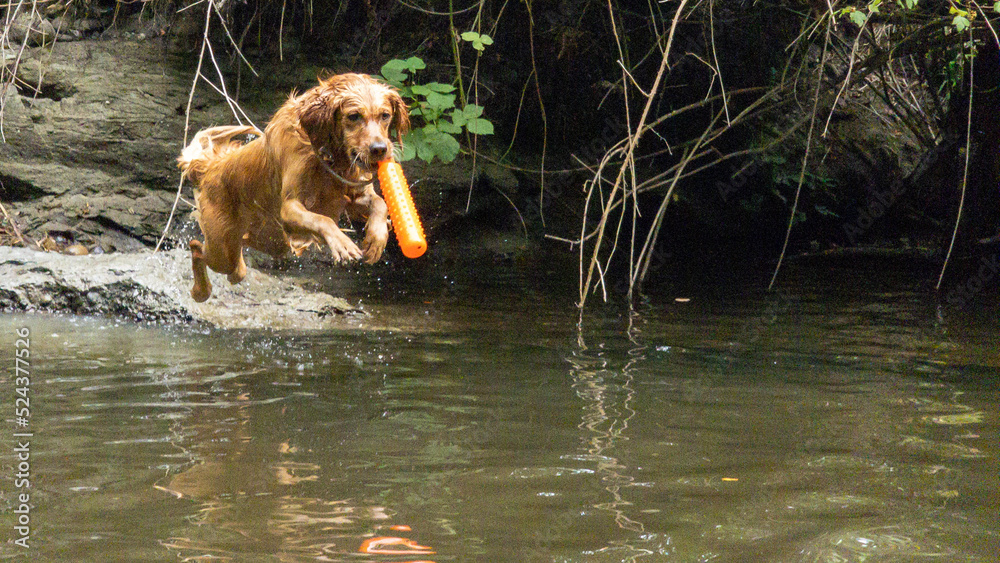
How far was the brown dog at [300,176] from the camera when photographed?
14.1ft

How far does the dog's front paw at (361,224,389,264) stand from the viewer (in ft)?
14.2

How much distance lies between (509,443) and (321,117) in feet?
5.54

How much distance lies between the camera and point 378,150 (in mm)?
4180

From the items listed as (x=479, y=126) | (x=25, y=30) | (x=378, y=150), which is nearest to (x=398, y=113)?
(x=378, y=150)

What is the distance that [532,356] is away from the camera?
590cm

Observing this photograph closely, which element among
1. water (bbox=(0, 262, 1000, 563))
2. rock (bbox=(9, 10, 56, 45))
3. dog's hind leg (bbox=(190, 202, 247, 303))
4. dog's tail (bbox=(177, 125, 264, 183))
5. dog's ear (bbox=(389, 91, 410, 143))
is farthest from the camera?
rock (bbox=(9, 10, 56, 45))

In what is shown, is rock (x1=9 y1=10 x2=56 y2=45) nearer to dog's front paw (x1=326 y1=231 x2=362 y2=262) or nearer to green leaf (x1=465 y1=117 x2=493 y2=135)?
green leaf (x1=465 y1=117 x2=493 y2=135)

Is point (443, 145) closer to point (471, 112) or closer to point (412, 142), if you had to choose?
point (412, 142)

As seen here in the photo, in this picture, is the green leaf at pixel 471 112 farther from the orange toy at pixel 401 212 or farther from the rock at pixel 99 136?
the rock at pixel 99 136

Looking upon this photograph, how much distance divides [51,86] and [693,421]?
775 cm

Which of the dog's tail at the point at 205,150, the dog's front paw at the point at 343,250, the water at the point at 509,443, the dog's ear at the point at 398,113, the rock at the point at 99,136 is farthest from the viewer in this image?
the rock at the point at 99,136

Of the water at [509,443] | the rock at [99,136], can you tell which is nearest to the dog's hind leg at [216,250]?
the water at [509,443]

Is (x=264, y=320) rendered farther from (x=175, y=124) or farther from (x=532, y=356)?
(x=175, y=124)

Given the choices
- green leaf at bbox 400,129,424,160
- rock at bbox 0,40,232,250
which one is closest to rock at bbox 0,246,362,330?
green leaf at bbox 400,129,424,160
